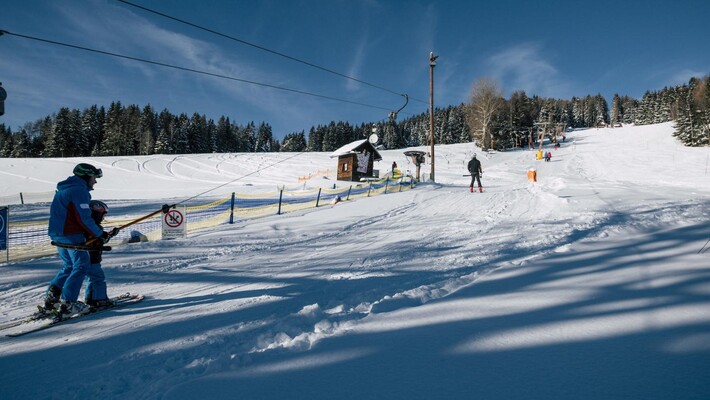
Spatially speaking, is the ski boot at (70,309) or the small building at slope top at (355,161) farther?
the small building at slope top at (355,161)

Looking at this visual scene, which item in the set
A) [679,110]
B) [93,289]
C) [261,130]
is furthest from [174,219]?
[261,130]

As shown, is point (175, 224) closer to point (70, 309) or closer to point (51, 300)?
point (51, 300)

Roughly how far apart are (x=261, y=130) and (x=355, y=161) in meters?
82.7

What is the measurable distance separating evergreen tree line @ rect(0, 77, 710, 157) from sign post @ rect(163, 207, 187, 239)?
53.7 meters

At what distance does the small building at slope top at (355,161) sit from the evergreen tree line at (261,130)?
108 feet

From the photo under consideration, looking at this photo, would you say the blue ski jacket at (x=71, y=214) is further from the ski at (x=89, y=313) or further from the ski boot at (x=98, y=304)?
the ski at (x=89, y=313)

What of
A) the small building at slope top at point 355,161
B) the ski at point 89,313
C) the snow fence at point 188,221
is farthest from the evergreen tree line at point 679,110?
the ski at point 89,313

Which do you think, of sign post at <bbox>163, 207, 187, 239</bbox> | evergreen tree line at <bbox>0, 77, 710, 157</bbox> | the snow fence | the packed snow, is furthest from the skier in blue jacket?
evergreen tree line at <bbox>0, 77, 710, 157</bbox>

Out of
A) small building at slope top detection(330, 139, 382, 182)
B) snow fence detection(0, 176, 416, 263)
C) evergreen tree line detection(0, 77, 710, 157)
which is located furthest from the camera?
evergreen tree line detection(0, 77, 710, 157)

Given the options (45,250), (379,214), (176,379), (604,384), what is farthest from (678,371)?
(45,250)

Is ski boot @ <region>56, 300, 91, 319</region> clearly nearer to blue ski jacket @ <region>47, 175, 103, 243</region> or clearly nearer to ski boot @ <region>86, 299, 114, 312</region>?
ski boot @ <region>86, 299, 114, 312</region>

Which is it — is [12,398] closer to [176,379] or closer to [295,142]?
[176,379]

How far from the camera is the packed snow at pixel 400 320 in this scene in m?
2.10

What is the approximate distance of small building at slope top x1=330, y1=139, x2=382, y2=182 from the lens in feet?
104
